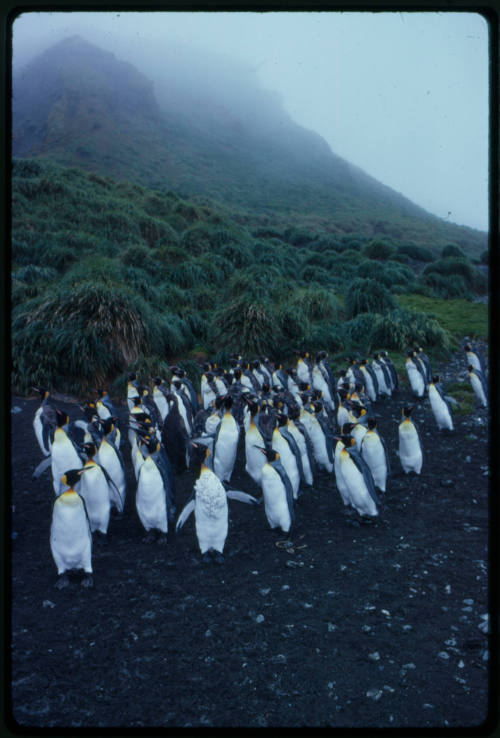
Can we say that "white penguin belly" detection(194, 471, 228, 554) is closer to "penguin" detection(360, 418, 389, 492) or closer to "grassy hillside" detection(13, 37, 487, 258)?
"penguin" detection(360, 418, 389, 492)

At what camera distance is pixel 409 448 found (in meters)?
4.91

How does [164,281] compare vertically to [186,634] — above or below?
above

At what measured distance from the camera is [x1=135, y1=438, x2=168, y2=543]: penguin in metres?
3.76

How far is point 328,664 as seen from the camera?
8.38ft

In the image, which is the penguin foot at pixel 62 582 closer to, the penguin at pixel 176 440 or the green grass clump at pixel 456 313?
the penguin at pixel 176 440

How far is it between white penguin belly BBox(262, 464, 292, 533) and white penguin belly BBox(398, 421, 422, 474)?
1602mm

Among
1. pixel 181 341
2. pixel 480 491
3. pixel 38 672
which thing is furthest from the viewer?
pixel 181 341

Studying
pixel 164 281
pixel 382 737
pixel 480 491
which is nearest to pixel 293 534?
pixel 480 491

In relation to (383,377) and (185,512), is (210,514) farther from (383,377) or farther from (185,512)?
(383,377)

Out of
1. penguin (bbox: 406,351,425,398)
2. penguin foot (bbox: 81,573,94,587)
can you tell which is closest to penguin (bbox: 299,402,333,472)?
penguin foot (bbox: 81,573,94,587)

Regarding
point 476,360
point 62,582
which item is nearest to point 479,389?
point 476,360

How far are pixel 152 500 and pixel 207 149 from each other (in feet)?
145
